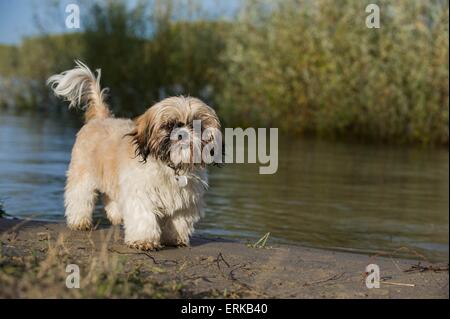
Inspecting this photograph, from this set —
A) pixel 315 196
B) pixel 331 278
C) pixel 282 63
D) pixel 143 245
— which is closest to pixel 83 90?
pixel 143 245

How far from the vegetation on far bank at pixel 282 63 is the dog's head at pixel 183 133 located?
1638cm

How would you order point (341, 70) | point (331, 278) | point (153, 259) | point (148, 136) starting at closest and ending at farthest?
1. point (331, 278)
2. point (153, 259)
3. point (148, 136)
4. point (341, 70)

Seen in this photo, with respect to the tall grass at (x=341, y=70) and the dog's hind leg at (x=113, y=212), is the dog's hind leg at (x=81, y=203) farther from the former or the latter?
the tall grass at (x=341, y=70)

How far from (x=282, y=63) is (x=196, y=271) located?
20079 mm

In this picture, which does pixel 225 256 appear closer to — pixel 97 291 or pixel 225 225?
pixel 97 291

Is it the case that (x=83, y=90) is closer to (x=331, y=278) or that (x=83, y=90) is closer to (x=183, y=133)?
(x=183, y=133)

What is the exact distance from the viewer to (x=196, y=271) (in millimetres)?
5930

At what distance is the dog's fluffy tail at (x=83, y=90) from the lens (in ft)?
27.9

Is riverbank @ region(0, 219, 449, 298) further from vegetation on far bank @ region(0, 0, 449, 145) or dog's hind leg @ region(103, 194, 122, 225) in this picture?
vegetation on far bank @ region(0, 0, 449, 145)

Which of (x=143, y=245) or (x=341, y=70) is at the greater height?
(x=341, y=70)

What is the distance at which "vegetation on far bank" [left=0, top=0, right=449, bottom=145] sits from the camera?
22672 mm

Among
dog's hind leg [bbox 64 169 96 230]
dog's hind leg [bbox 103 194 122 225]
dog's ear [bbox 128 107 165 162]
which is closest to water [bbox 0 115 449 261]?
dog's hind leg [bbox 103 194 122 225]

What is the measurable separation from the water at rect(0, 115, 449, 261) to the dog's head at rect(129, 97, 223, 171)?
2378 mm
